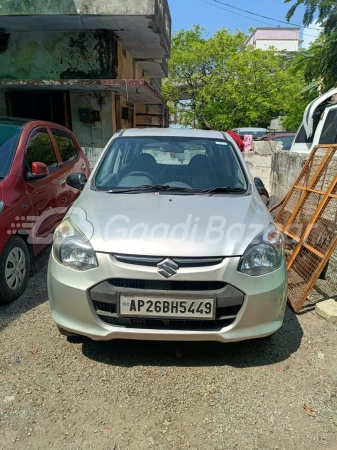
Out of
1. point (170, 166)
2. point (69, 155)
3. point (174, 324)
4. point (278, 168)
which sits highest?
point (170, 166)

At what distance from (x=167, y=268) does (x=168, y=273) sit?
1.2 inches

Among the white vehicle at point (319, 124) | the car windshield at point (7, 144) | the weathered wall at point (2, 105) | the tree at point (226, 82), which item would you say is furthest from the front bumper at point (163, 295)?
the tree at point (226, 82)

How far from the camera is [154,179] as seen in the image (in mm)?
3271

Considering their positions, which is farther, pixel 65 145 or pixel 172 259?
pixel 65 145

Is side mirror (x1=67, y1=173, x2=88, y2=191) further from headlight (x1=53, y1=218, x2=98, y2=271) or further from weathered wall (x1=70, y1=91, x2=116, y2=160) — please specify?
weathered wall (x1=70, y1=91, x2=116, y2=160)

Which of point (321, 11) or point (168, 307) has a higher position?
point (321, 11)

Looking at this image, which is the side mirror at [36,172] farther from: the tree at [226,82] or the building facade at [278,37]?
the building facade at [278,37]

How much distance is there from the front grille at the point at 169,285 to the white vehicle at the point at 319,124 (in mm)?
3906

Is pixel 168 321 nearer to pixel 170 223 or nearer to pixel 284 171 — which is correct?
pixel 170 223

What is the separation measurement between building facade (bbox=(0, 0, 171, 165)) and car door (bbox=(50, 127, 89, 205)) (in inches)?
100

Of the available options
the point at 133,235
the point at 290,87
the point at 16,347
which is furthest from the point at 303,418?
the point at 290,87

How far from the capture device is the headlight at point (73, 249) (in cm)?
233

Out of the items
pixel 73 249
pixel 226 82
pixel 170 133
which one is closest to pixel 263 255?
pixel 73 249

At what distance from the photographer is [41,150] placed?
4172 millimetres
